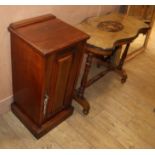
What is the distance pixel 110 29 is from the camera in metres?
2.08

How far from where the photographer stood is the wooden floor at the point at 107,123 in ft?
6.11

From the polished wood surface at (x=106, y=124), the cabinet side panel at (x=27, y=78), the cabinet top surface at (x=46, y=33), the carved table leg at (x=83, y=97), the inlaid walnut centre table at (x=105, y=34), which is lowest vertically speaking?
the polished wood surface at (x=106, y=124)

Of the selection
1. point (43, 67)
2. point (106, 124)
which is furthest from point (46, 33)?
point (106, 124)

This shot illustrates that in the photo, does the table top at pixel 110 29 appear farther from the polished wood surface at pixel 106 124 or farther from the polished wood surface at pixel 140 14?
the polished wood surface at pixel 106 124

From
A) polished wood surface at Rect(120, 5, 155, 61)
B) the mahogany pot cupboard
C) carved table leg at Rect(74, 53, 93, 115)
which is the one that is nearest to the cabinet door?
the mahogany pot cupboard

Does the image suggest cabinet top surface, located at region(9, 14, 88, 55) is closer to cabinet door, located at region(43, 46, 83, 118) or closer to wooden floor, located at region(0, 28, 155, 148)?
cabinet door, located at region(43, 46, 83, 118)

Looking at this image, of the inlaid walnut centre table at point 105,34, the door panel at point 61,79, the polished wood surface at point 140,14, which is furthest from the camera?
the polished wood surface at point 140,14

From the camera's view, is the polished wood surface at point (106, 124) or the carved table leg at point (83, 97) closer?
the polished wood surface at point (106, 124)

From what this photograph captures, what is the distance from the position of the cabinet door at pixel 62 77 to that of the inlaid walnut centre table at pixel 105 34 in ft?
0.60

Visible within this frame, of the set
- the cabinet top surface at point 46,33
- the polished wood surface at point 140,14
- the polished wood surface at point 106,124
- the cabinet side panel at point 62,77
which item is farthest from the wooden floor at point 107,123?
the cabinet top surface at point 46,33

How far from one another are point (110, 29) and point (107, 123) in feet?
2.88

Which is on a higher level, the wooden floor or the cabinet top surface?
the cabinet top surface

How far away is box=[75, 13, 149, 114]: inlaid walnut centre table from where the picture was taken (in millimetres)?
1812
